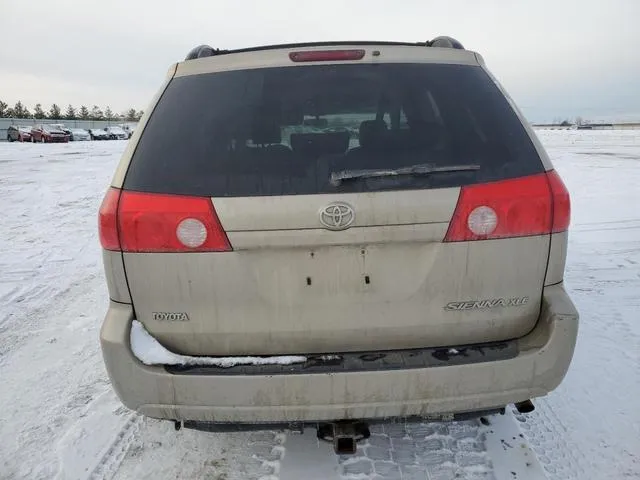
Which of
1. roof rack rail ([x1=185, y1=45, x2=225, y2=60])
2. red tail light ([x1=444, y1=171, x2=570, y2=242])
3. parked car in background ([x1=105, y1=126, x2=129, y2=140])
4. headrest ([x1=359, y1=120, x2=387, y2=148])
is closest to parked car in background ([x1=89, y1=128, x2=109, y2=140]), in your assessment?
parked car in background ([x1=105, y1=126, x2=129, y2=140])

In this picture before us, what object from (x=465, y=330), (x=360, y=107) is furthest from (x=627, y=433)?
(x=360, y=107)

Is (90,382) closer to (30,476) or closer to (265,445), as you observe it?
(30,476)

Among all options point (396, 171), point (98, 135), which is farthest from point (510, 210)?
point (98, 135)

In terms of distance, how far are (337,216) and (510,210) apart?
27.7 inches

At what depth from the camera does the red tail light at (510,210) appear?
194 cm

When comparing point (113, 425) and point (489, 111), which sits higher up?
point (489, 111)

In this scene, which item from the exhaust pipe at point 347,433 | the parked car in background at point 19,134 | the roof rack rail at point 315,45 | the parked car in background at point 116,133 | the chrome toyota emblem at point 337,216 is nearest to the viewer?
the chrome toyota emblem at point 337,216

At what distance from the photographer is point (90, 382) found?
339 cm

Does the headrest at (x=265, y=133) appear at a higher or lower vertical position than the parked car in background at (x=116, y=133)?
higher

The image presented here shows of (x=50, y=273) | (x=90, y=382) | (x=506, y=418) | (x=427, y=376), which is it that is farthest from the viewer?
(x=50, y=273)

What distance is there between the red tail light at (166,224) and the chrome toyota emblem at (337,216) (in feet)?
1.29

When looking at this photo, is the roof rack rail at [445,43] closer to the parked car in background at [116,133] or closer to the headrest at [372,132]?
the headrest at [372,132]

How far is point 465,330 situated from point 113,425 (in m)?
2.12

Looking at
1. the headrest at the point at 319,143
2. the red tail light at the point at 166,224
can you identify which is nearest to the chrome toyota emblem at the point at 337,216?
the headrest at the point at 319,143
